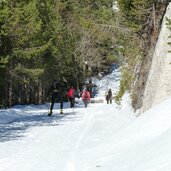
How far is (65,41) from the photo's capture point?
58500 millimetres

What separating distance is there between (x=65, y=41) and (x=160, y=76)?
41.7 metres

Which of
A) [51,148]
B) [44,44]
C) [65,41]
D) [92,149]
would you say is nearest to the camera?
[92,149]

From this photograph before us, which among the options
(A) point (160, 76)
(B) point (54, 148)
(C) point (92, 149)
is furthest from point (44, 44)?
(C) point (92, 149)

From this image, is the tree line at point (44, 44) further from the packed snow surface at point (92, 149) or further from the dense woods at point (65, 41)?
the packed snow surface at point (92, 149)

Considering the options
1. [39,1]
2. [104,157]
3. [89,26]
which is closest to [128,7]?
[89,26]

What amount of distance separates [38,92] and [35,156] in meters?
42.7

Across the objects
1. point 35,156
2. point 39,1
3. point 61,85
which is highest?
point 39,1

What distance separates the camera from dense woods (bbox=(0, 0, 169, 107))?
25.5m

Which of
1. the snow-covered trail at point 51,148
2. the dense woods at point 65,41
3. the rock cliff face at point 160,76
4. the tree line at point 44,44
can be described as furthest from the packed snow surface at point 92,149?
the tree line at point 44,44

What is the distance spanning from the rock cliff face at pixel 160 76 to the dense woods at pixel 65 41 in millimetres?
3505

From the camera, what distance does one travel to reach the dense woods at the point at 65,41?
2552cm

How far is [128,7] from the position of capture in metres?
25.5

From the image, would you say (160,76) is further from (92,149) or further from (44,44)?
(44,44)

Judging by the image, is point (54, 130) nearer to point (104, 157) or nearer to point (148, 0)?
point (104, 157)
